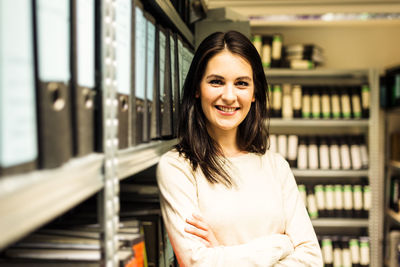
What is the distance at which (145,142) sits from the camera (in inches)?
39.9

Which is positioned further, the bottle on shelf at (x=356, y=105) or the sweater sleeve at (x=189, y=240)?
the bottle on shelf at (x=356, y=105)

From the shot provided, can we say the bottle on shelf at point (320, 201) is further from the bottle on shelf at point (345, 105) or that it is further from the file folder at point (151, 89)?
the file folder at point (151, 89)

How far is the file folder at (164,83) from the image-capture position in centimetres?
116

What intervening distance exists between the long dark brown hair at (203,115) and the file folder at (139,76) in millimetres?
342

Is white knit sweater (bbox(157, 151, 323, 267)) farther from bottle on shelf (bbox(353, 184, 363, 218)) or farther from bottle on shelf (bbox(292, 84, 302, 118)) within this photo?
bottle on shelf (bbox(353, 184, 363, 218))

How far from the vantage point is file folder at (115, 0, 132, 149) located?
0.78m

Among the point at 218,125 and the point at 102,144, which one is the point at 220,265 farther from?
the point at 102,144

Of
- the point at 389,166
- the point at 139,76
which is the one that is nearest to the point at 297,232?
the point at 139,76

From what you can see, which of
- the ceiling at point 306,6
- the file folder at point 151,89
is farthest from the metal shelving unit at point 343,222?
the file folder at point 151,89

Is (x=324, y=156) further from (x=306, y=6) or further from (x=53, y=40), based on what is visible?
(x=53, y=40)

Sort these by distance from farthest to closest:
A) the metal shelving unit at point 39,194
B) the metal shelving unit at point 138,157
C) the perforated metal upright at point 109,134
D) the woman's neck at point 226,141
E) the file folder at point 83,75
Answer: the woman's neck at point 226,141
the metal shelving unit at point 138,157
the perforated metal upright at point 109,134
the file folder at point 83,75
the metal shelving unit at point 39,194

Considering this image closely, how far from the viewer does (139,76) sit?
0.93 metres

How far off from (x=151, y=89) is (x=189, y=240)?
44 cm

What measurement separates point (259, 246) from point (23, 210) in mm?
856
